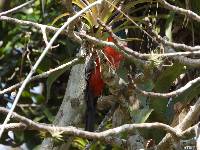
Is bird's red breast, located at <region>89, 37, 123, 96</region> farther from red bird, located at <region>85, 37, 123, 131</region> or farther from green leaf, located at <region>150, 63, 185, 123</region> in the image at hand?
green leaf, located at <region>150, 63, 185, 123</region>

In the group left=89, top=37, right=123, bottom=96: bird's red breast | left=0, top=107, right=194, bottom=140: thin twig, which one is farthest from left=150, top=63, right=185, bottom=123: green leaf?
left=0, top=107, right=194, bottom=140: thin twig

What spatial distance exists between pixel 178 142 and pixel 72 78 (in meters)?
0.92

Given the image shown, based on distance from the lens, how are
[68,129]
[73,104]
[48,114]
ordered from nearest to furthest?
[68,129]
[73,104]
[48,114]

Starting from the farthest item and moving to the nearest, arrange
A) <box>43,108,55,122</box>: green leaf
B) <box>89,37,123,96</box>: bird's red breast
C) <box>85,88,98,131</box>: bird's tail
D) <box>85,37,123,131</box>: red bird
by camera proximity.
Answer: <box>43,108,55,122</box>: green leaf < <box>85,88,98,131</box>: bird's tail < <box>85,37,123,131</box>: red bird < <box>89,37,123,96</box>: bird's red breast

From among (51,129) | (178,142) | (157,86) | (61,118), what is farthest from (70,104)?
(51,129)

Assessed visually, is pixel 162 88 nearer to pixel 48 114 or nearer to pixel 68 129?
pixel 68 129

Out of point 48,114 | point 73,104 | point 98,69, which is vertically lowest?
point 48,114

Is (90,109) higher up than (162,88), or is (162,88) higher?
(162,88)

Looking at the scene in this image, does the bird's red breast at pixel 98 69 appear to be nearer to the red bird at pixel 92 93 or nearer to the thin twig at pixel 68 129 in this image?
the red bird at pixel 92 93

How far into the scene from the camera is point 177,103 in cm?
216

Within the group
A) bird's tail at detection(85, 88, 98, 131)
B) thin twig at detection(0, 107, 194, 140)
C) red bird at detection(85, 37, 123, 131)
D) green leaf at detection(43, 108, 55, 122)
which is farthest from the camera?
green leaf at detection(43, 108, 55, 122)

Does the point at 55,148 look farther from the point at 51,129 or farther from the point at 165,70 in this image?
the point at 51,129

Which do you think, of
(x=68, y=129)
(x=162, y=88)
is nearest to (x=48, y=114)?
(x=162, y=88)

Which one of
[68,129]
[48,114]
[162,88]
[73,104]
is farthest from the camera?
[48,114]
